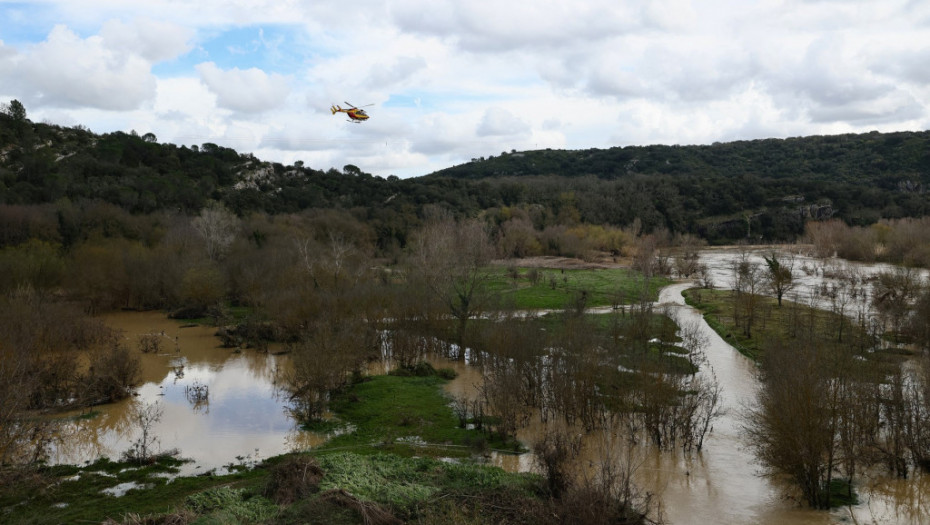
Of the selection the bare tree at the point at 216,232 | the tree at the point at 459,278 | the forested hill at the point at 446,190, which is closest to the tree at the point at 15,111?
A: the forested hill at the point at 446,190

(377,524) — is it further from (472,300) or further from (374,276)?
(374,276)

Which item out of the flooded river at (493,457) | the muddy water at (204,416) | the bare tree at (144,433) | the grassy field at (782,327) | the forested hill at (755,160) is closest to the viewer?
the flooded river at (493,457)

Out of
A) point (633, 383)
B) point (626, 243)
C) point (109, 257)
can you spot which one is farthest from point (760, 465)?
point (626, 243)

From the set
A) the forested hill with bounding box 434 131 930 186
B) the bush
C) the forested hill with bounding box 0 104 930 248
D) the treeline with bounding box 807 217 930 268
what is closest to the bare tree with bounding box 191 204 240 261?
the forested hill with bounding box 0 104 930 248

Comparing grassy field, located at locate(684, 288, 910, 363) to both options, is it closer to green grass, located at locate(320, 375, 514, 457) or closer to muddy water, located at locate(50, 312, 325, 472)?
green grass, located at locate(320, 375, 514, 457)

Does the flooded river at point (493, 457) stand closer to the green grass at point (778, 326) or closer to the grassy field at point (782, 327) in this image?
the green grass at point (778, 326)

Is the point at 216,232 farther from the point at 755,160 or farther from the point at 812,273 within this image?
the point at 755,160
